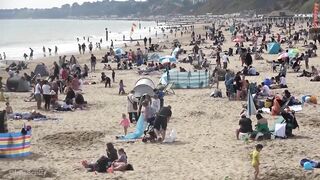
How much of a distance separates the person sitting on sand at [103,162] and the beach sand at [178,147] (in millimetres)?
184

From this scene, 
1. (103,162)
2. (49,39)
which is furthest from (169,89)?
(49,39)

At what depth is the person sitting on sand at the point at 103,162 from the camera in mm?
10438

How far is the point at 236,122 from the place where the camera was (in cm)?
1486

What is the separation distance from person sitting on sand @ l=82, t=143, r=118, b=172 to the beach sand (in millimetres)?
184

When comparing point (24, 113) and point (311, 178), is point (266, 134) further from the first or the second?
point (24, 113)

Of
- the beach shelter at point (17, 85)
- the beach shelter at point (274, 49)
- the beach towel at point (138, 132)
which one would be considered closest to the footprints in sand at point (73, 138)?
the beach towel at point (138, 132)

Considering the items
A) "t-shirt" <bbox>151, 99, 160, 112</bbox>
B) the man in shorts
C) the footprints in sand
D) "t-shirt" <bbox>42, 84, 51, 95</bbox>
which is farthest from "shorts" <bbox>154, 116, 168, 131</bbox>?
"t-shirt" <bbox>42, 84, 51, 95</bbox>

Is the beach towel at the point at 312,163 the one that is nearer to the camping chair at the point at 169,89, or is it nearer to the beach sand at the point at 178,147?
the beach sand at the point at 178,147

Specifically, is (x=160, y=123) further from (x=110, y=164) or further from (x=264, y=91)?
(x=264, y=91)

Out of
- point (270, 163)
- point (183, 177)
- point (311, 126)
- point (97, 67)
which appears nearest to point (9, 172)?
point (183, 177)

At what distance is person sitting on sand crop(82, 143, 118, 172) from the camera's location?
10438 mm

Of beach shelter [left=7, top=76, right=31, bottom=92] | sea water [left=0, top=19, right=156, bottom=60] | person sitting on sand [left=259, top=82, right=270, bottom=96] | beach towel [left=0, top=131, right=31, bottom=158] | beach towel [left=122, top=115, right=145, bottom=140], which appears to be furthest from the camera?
sea water [left=0, top=19, right=156, bottom=60]

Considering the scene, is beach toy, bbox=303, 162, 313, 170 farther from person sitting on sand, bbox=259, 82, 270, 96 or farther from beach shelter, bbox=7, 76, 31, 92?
beach shelter, bbox=7, 76, 31, 92

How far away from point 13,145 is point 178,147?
383 centimetres
